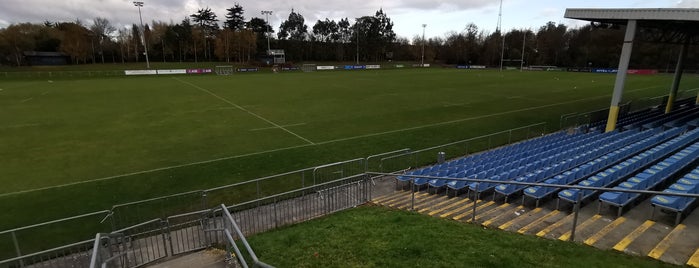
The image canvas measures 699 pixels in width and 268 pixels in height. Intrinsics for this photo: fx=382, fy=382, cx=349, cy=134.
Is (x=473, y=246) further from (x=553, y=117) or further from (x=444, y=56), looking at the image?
(x=444, y=56)

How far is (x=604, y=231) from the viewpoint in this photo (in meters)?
7.71

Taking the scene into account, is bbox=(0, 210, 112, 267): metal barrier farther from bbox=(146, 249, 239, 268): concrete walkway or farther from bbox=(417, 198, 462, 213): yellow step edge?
bbox=(417, 198, 462, 213): yellow step edge

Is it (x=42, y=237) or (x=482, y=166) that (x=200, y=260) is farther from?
(x=482, y=166)

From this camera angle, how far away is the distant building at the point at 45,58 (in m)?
90.3

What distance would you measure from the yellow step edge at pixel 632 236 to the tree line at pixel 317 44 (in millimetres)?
Result: 84696

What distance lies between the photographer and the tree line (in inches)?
3698

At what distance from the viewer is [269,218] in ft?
38.2

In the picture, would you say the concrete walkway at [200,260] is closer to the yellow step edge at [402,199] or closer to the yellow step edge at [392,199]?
the yellow step edge at [392,199]

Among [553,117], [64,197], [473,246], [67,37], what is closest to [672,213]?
[473,246]

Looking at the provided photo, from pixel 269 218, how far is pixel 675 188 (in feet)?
34.8

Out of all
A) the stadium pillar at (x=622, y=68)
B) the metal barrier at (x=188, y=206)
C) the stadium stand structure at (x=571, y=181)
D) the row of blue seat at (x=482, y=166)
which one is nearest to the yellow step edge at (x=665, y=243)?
the stadium stand structure at (x=571, y=181)

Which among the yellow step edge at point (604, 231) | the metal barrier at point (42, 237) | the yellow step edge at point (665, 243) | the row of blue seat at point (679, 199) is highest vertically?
the row of blue seat at point (679, 199)

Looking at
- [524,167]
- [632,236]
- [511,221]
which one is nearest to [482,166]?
[524,167]

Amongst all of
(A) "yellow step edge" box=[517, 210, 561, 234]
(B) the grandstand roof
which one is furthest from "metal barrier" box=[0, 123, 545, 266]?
(B) the grandstand roof
